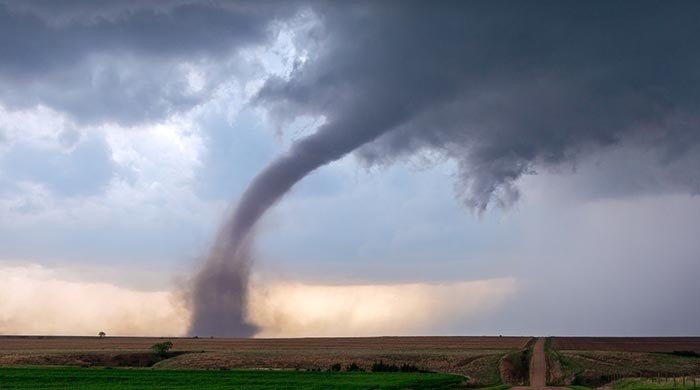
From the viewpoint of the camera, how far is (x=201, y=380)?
75688mm

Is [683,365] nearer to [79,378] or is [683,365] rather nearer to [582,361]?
[582,361]

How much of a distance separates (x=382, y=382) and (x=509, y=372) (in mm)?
27783

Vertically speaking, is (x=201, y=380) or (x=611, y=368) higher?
(x=611, y=368)

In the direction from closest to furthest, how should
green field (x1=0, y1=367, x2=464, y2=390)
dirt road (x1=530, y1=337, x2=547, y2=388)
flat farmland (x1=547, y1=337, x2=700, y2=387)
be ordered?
green field (x1=0, y1=367, x2=464, y2=390) < dirt road (x1=530, y1=337, x2=547, y2=388) < flat farmland (x1=547, y1=337, x2=700, y2=387)

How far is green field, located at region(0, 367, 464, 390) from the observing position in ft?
222

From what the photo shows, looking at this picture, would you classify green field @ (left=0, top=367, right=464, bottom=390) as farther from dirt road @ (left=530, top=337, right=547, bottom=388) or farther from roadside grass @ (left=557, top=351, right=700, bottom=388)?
roadside grass @ (left=557, top=351, right=700, bottom=388)

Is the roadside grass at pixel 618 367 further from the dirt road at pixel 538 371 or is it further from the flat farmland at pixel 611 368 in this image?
the dirt road at pixel 538 371

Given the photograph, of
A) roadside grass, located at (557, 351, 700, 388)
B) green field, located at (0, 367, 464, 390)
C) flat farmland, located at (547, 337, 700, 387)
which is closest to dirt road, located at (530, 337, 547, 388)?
flat farmland, located at (547, 337, 700, 387)

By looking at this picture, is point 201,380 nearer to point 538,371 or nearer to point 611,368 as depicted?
point 538,371

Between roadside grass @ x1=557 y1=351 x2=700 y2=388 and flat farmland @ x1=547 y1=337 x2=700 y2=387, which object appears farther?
roadside grass @ x1=557 y1=351 x2=700 y2=388

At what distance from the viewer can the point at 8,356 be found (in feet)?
384

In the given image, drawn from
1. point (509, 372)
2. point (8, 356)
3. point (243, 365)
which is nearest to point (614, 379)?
point (509, 372)

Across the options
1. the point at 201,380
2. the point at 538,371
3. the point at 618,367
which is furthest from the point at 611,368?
the point at 201,380

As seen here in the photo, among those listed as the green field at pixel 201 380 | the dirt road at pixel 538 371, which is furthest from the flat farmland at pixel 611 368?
the green field at pixel 201 380
